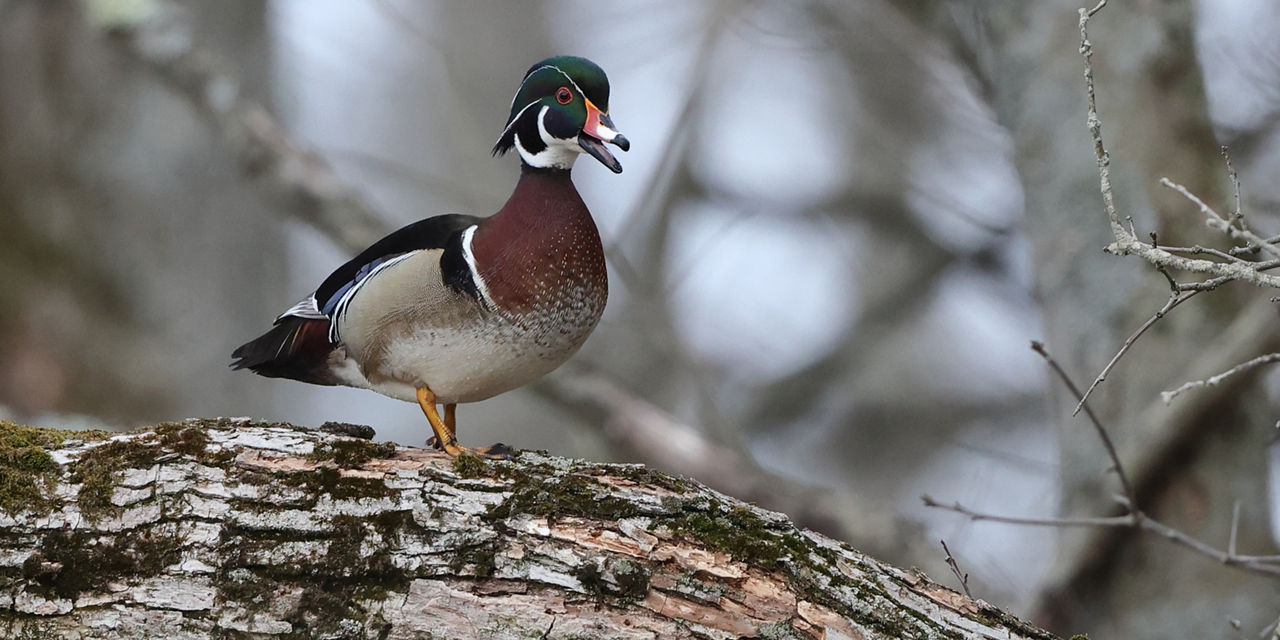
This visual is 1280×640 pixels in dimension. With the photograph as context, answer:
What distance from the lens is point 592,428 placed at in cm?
544

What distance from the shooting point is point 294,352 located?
2955mm

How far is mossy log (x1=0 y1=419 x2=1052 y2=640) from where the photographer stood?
1.95 meters

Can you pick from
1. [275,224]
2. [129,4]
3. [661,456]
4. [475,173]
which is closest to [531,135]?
[661,456]

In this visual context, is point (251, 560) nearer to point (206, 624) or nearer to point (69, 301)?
point (206, 624)

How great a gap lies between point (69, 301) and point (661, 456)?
2.82m

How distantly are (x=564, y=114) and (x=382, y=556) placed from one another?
128 cm

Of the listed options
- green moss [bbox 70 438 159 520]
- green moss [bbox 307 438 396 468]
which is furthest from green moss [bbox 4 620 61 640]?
green moss [bbox 307 438 396 468]

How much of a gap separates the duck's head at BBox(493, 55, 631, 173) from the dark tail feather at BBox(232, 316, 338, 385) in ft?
2.40

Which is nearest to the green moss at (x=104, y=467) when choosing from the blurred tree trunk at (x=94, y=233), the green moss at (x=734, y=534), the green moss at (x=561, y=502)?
the green moss at (x=561, y=502)

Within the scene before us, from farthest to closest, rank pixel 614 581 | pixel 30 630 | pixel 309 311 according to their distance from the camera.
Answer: pixel 309 311, pixel 614 581, pixel 30 630

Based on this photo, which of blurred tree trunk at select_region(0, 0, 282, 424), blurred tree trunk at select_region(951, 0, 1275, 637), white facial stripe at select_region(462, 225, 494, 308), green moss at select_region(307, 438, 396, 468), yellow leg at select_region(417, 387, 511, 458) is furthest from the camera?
blurred tree trunk at select_region(0, 0, 282, 424)

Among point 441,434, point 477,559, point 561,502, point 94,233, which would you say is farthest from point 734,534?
point 94,233

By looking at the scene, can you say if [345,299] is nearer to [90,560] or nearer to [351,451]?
[351,451]

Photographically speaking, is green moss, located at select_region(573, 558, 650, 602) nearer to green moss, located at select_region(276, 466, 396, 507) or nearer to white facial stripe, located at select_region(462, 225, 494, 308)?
green moss, located at select_region(276, 466, 396, 507)
